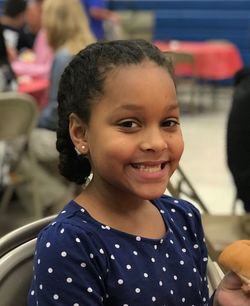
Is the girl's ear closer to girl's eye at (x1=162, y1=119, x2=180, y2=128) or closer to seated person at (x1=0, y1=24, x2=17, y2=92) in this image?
girl's eye at (x1=162, y1=119, x2=180, y2=128)

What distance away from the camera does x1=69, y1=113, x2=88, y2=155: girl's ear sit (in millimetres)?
1102

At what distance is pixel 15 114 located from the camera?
10.8 ft

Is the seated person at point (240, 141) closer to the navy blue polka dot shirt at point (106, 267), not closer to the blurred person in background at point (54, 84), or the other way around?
the navy blue polka dot shirt at point (106, 267)

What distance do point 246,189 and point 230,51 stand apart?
4.98m

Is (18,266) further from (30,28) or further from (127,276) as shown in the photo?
(30,28)

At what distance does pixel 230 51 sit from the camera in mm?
6906

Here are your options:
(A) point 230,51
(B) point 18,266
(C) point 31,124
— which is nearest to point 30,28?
(A) point 230,51

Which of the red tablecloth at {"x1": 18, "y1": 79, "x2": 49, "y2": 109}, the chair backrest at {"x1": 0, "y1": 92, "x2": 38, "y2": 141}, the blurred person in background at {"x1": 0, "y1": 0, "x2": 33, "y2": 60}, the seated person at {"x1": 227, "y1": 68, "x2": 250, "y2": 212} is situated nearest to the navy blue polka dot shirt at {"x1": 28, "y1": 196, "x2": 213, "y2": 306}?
the seated person at {"x1": 227, "y1": 68, "x2": 250, "y2": 212}

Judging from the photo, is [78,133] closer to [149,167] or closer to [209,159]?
[149,167]

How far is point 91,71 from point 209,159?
4.45m

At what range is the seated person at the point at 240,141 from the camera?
84.3 inches

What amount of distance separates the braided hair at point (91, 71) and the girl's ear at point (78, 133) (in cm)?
1

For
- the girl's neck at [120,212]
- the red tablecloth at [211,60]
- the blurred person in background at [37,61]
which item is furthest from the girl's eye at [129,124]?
the red tablecloth at [211,60]

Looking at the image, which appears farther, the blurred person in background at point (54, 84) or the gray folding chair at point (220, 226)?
the blurred person in background at point (54, 84)
